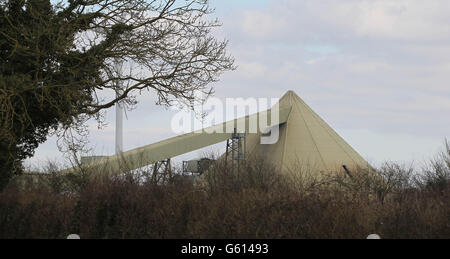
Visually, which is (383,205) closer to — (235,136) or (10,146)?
(10,146)

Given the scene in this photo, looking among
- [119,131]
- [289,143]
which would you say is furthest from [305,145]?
[119,131]

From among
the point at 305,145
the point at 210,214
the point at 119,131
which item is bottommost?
the point at 210,214

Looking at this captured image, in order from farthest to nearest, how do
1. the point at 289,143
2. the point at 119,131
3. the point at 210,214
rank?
the point at 289,143 → the point at 119,131 → the point at 210,214

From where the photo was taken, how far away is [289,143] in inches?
1837

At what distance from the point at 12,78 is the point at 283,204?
731 cm

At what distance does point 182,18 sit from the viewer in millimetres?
18422

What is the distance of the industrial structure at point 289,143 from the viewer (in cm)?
4094

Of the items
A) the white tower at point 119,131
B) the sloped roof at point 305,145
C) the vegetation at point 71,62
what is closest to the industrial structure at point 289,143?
the sloped roof at point 305,145

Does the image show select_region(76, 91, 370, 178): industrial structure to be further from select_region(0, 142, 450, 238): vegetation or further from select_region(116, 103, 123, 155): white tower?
select_region(0, 142, 450, 238): vegetation

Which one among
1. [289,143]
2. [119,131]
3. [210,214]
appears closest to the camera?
[210,214]

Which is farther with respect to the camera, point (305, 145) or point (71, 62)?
point (305, 145)

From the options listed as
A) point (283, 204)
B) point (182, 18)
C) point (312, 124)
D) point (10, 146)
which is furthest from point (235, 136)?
point (283, 204)

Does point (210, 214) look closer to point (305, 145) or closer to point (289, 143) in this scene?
point (289, 143)
